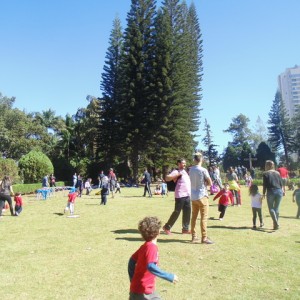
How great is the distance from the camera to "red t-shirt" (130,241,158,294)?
327 cm

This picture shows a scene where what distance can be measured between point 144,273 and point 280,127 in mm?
62831

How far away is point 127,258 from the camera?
6.21 metres

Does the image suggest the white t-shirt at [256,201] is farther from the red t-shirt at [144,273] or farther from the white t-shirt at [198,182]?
the red t-shirt at [144,273]

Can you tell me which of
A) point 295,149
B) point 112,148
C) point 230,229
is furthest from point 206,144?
point 230,229

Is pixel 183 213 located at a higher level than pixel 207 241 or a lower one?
higher

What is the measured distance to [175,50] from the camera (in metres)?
37.2

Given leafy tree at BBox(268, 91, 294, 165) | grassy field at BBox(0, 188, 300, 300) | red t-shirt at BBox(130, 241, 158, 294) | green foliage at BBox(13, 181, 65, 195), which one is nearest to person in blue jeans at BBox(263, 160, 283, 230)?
grassy field at BBox(0, 188, 300, 300)

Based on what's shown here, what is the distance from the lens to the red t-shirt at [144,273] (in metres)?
3.27

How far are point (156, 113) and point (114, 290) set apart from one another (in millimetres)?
32210

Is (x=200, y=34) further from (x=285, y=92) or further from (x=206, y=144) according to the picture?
(x=285, y=92)

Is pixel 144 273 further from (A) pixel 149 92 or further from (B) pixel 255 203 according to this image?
(A) pixel 149 92

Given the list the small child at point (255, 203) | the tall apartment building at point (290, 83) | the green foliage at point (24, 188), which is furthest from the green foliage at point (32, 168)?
the tall apartment building at point (290, 83)

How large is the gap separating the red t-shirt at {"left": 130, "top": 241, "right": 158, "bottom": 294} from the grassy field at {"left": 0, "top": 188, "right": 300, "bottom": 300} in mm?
1329

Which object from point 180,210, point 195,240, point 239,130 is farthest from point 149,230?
point 239,130
